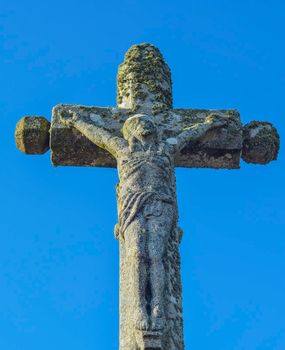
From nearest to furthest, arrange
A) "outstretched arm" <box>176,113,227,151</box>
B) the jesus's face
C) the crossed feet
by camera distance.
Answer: the crossed feet, the jesus's face, "outstretched arm" <box>176,113,227,151</box>

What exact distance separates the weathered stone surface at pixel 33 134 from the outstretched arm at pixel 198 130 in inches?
57.4

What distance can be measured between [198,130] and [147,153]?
983 millimetres

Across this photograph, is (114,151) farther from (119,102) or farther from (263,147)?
(263,147)

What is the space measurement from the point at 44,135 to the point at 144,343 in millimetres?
3014

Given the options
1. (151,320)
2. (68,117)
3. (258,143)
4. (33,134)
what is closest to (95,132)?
(68,117)

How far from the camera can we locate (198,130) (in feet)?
27.6

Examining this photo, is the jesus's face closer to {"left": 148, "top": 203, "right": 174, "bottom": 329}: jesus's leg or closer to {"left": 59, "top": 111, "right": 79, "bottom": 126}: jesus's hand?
→ {"left": 59, "top": 111, "right": 79, "bottom": 126}: jesus's hand

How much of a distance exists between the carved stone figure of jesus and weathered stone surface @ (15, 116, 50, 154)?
0.92 ft

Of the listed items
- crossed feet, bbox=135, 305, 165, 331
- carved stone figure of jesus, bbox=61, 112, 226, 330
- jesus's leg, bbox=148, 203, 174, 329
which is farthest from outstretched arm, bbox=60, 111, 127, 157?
crossed feet, bbox=135, 305, 165, 331

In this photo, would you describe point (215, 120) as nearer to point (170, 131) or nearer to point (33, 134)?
point (170, 131)

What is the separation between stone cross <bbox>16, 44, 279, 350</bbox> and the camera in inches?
263

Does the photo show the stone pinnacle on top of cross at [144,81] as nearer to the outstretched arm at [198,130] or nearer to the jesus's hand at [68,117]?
the outstretched arm at [198,130]

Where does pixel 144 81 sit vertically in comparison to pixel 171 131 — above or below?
above

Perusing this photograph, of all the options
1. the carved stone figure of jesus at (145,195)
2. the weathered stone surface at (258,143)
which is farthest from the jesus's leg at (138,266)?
the weathered stone surface at (258,143)
